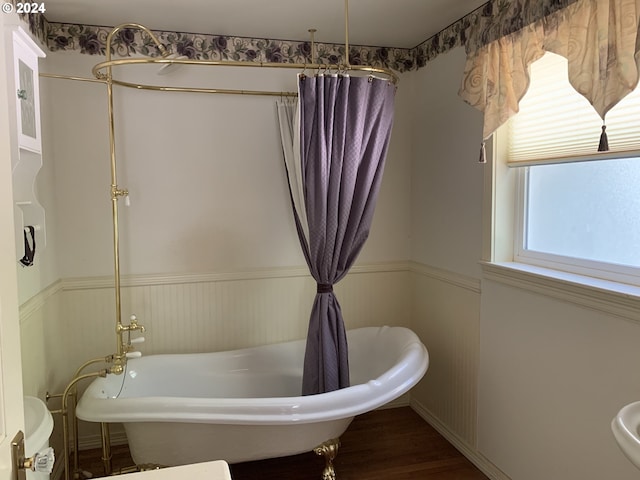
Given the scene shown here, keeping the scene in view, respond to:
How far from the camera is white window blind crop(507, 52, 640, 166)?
5.78 ft

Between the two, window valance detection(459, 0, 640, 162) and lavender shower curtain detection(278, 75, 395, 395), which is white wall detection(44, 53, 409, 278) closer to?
lavender shower curtain detection(278, 75, 395, 395)

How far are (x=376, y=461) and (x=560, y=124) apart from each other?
1.89 meters

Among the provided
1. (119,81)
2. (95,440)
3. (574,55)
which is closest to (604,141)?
(574,55)

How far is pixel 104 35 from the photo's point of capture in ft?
8.82

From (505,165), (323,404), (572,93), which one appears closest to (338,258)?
(323,404)

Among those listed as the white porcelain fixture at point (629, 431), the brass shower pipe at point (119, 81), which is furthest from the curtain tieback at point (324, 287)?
the white porcelain fixture at point (629, 431)

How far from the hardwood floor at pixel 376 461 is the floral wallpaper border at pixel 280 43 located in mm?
2106

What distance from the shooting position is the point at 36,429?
1.67 meters

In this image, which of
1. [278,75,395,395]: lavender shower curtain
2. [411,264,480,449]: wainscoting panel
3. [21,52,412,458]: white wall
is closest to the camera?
[278,75,395,395]: lavender shower curtain

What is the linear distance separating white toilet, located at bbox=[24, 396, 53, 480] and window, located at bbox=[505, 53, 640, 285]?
2101 mm

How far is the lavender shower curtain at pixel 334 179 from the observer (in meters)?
2.33

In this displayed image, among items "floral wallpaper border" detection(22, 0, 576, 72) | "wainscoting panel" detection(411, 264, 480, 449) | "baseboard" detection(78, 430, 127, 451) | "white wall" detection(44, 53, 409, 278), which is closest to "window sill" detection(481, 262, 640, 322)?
"wainscoting panel" detection(411, 264, 480, 449)

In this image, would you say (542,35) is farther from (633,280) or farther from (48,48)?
(48,48)

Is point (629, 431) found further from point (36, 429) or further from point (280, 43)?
point (280, 43)
